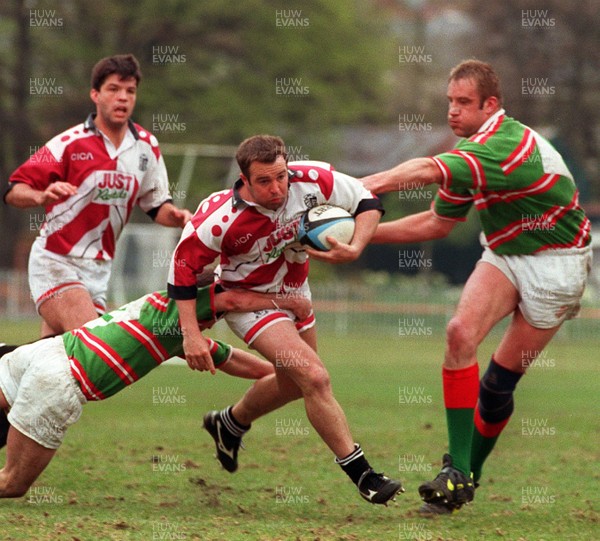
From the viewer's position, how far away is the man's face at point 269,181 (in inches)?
256

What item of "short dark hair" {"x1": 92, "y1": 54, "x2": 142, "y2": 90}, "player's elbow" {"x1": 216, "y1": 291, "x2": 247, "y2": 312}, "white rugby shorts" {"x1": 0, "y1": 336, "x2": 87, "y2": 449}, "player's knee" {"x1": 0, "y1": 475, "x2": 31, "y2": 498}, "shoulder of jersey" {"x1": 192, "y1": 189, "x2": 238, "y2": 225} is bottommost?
"player's knee" {"x1": 0, "y1": 475, "x2": 31, "y2": 498}

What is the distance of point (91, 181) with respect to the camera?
331 inches

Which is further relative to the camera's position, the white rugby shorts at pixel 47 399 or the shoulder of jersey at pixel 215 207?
the white rugby shorts at pixel 47 399

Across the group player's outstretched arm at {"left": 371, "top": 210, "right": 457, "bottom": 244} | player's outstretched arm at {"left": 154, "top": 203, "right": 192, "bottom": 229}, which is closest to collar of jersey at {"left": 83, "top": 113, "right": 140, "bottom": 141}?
player's outstretched arm at {"left": 154, "top": 203, "right": 192, "bottom": 229}

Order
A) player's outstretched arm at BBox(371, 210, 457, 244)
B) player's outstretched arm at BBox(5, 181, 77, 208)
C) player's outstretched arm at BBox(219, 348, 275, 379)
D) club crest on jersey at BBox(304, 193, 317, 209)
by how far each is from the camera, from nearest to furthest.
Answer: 1. club crest on jersey at BBox(304, 193, 317, 209)
2. player's outstretched arm at BBox(5, 181, 77, 208)
3. player's outstretched arm at BBox(219, 348, 275, 379)
4. player's outstretched arm at BBox(371, 210, 457, 244)

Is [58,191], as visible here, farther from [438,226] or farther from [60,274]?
[438,226]

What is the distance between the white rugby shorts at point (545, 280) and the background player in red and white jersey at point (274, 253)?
1.09 metres

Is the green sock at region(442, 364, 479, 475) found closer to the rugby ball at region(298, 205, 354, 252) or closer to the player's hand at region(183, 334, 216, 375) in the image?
the rugby ball at region(298, 205, 354, 252)

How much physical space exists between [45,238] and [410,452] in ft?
10.7

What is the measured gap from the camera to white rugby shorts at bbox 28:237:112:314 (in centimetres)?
837

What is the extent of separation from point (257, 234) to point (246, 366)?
1.39 m

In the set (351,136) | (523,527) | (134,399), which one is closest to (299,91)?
(351,136)

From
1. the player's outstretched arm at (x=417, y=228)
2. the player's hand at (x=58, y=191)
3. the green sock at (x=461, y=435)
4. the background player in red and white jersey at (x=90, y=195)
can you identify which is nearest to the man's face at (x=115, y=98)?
the background player in red and white jersey at (x=90, y=195)

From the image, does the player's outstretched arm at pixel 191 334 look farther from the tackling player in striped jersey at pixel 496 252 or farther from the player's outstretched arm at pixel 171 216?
the player's outstretched arm at pixel 171 216
